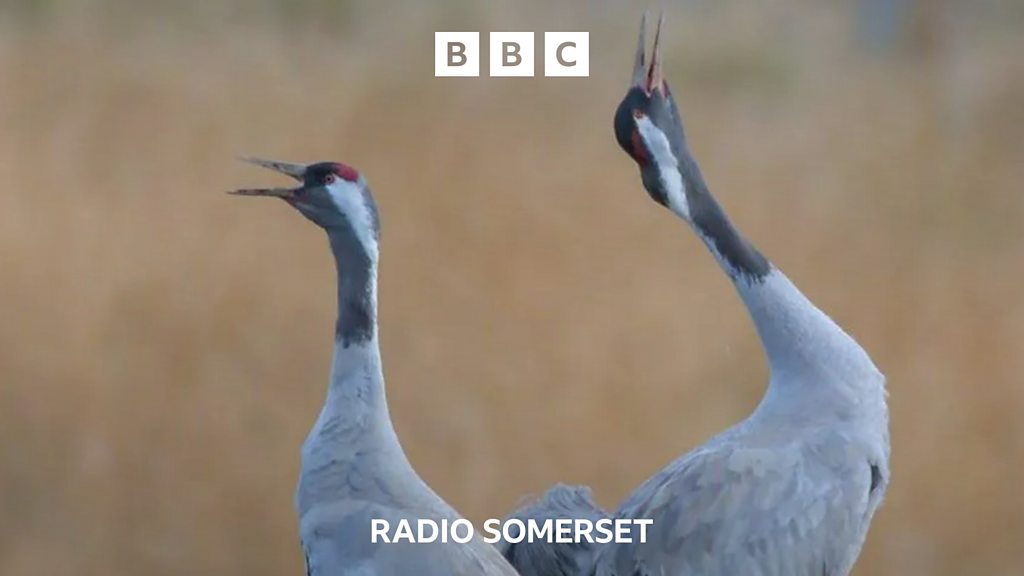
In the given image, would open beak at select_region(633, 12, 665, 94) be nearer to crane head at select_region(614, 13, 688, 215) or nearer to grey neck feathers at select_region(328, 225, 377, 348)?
crane head at select_region(614, 13, 688, 215)

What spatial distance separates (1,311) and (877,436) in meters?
1.48

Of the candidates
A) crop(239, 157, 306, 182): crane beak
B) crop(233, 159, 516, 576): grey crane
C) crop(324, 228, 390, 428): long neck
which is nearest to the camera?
crop(233, 159, 516, 576): grey crane

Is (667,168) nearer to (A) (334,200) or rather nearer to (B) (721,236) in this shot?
(B) (721,236)

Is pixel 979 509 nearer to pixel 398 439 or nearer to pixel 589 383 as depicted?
pixel 589 383

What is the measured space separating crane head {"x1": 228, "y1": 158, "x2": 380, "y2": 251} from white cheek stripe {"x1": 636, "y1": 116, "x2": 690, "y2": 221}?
0.44m

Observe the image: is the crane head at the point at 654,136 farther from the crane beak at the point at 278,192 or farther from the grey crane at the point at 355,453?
the crane beak at the point at 278,192

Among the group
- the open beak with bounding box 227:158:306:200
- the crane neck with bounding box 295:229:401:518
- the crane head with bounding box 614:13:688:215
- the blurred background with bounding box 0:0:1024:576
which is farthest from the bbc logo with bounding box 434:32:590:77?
the crane neck with bounding box 295:229:401:518

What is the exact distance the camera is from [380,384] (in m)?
2.40

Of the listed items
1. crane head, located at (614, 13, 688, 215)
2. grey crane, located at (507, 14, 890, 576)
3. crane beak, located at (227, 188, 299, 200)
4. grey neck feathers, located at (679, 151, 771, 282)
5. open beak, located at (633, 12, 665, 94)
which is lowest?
grey crane, located at (507, 14, 890, 576)

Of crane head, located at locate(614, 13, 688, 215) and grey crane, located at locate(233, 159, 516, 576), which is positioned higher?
crane head, located at locate(614, 13, 688, 215)

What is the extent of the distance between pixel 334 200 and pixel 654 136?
0.50 meters

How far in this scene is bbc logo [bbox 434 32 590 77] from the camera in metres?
2.78

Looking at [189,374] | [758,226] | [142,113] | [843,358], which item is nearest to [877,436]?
A: [843,358]

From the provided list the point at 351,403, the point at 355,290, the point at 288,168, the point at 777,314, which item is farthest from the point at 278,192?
the point at 777,314
